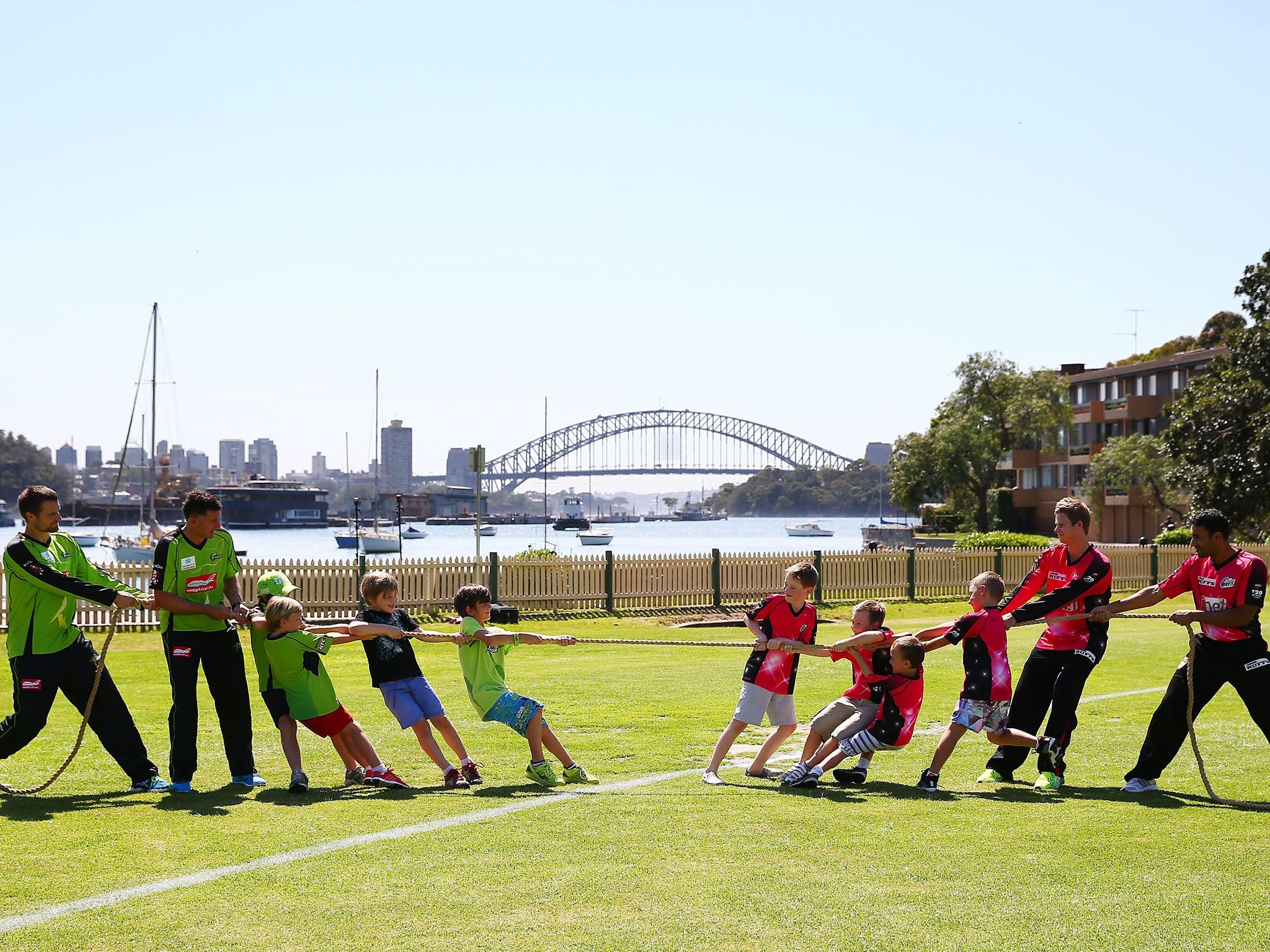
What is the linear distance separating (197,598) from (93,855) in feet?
6.56

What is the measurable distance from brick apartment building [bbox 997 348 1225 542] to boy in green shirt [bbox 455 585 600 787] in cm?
6892

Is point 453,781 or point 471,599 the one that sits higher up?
point 471,599

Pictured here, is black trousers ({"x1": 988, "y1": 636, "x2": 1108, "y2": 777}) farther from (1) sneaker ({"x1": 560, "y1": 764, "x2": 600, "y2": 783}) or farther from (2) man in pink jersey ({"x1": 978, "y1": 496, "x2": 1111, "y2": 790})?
(1) sneaker ({"x1": 560, "y1": 764, "x2": 600, "y2": 783})

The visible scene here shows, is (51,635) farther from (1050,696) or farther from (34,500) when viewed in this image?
(1050,696)

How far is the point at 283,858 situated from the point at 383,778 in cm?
183

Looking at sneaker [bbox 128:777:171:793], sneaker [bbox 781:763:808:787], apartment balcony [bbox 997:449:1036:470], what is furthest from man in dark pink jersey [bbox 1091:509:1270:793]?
apartment balcony [bbox 997:449:1036:470]

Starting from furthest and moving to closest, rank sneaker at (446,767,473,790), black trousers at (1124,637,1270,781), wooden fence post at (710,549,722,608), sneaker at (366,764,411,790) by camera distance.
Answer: wooden fence post at (710,549,722,608) < sneaker at (446,767,473,790) < sneaker at (366,764,411,790) < black trousers at (1124,637,1270,781)

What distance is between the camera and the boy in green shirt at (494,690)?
791cm

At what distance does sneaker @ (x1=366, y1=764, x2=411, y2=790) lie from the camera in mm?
7785

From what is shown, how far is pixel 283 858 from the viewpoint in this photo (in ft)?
19.6

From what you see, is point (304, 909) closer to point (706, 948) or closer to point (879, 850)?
point (706, 948)

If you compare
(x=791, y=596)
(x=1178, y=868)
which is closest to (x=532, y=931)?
(x=1178, y=868)

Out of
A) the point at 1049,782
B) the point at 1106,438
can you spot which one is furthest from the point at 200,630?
the point at 1106,438

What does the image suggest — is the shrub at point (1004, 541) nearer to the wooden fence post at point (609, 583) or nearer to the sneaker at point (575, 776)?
the wooden fence post at point (609, 583)
